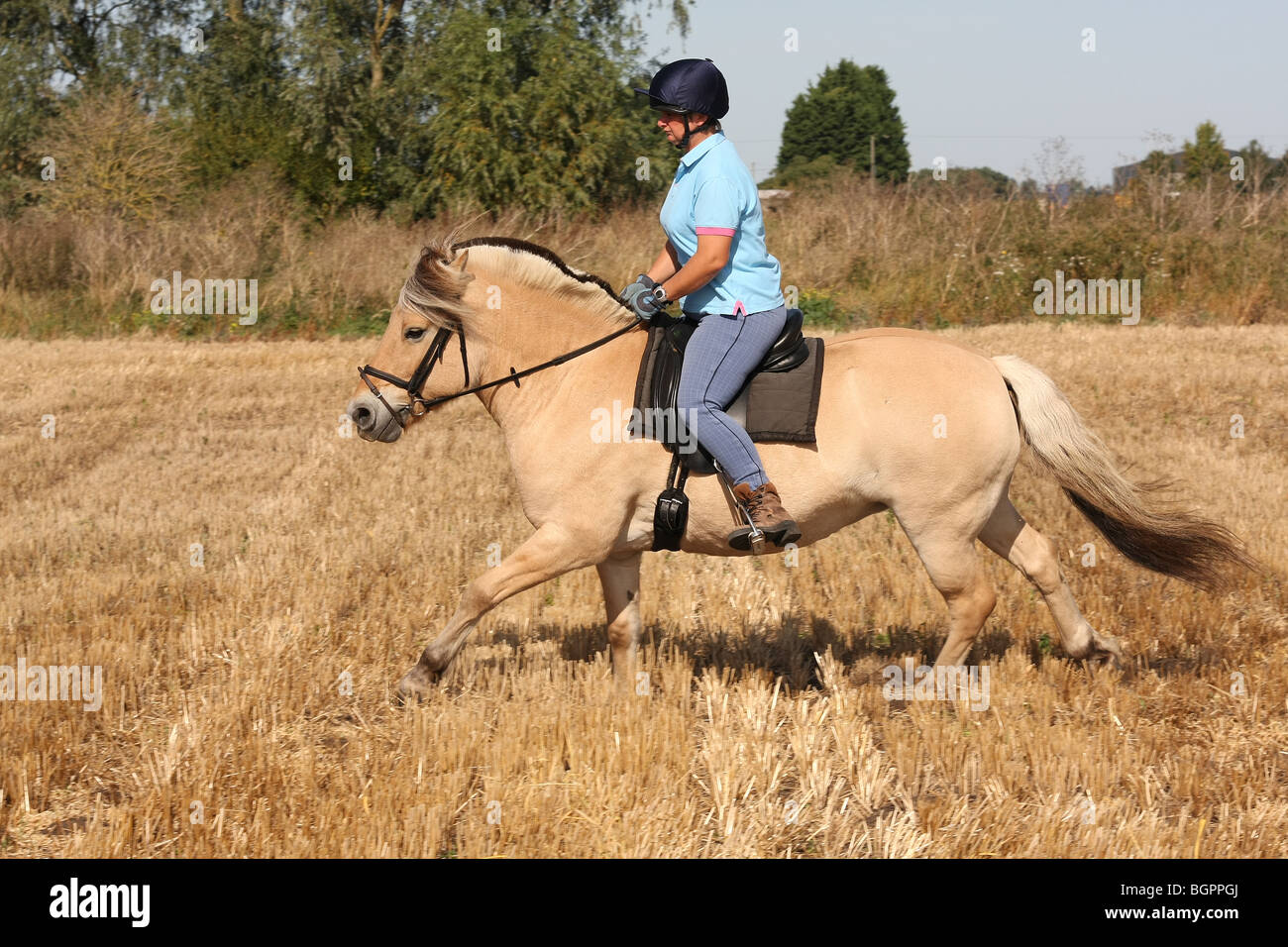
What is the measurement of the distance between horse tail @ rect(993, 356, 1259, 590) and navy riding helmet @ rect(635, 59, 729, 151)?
1.90 meters

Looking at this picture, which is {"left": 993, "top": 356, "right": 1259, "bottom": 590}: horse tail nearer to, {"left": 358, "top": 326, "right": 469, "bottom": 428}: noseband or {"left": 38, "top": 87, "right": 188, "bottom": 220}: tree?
{"left": 358, "top": 326, "right": 469, "bottom": 428}: noseband

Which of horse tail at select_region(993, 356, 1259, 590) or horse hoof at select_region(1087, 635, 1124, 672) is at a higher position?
horse tail at select_region(993, 356, 1259, 590)

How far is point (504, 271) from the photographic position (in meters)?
5.50

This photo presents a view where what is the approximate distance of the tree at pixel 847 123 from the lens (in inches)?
2525

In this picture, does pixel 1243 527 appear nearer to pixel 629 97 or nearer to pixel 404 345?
pixel 404 345

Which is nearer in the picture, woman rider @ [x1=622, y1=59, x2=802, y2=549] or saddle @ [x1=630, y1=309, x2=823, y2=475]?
woman rider @ [x1=622, y1=59, x2=802, y2=549]

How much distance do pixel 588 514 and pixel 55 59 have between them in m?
43.2

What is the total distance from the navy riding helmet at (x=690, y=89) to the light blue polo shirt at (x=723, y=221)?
0.48 feet

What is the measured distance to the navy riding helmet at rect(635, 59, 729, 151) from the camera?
16.6ft

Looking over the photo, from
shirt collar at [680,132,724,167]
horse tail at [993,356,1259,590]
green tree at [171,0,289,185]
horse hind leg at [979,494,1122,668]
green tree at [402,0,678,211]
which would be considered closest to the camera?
shirt collar at [680,132,724,167]

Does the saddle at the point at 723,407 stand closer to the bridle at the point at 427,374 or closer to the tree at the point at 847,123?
the bridle at the point at 427,374

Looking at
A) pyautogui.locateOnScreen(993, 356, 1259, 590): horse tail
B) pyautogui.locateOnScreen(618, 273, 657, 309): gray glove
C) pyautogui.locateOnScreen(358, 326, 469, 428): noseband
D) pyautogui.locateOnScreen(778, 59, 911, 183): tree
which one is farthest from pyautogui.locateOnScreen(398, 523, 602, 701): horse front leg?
pyautogui.locateOnScreen(778, 59, 911, 183): tree

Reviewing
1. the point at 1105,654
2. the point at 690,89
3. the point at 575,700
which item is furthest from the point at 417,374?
the point at 1105,654

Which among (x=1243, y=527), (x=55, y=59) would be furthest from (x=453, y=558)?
(x=55, y=59)
